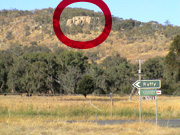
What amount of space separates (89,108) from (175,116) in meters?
8.35

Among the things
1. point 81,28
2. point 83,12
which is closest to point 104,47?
point 81,28

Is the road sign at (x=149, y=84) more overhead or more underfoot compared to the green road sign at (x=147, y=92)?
more overhead

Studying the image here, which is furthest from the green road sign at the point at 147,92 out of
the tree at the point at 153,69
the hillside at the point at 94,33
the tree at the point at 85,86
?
the hillside at the point at 94,33

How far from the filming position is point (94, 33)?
142 meters

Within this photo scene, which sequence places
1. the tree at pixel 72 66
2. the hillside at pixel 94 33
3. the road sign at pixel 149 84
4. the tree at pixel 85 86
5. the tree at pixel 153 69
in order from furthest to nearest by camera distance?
the hillside at pixel 94 33, the tree at pixel 153 69, the tree at pixel 72 66, the tree at pixel 85 86, the road sign at pixel 149 84

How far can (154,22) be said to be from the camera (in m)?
170

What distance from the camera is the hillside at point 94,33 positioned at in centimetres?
12370

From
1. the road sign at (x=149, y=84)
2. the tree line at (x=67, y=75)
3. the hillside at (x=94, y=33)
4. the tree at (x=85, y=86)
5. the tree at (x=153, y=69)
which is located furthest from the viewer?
the hillside at (x=94, y=33)

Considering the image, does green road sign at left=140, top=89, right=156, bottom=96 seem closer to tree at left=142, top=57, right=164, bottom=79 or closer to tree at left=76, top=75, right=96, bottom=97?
tree at left=76, top=75, right=96, bottom=97

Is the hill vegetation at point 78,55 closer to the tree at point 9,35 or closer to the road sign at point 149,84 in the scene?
the tree at point 9,35

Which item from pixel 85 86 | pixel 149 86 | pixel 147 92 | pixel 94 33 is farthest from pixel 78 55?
pixel 94 33

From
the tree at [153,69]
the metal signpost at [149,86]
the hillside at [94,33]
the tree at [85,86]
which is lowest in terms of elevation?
the tree at [85,86]

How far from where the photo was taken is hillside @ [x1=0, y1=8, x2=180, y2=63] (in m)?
124

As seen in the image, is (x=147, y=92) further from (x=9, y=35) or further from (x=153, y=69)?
(x=9, y=35)
